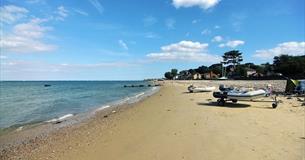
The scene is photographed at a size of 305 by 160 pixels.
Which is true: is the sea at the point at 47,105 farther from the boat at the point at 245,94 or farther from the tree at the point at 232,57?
the tree at the point at 232,57

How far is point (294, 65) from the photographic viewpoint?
6625 centimetres

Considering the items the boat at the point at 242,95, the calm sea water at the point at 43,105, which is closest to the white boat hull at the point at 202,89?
the calm sea water at the point at 43,105

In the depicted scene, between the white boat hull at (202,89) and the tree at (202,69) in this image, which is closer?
the white boat hull at (202,89)

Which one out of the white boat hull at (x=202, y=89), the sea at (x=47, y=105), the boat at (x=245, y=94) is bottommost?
the sea at (x=47, y=105)

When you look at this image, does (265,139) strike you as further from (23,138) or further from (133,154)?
(23,138)

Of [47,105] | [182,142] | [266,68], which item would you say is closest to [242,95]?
[182,142]

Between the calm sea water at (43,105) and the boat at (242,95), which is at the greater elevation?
the boat at (242,95)

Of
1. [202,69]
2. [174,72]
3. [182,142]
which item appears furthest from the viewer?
[174,72]

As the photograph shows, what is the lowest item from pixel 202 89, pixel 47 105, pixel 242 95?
pixel 47 105

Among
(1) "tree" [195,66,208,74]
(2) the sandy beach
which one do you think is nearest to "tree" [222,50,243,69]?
(1) "tree" [195,66,208,74]

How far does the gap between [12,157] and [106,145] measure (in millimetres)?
2828

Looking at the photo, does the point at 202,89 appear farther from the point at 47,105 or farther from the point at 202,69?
the point at 202,69

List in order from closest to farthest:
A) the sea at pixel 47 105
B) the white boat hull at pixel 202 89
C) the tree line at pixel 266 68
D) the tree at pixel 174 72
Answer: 1. the sea at pixel 47 105
2. the white boat hull at pixel 202 89
3. the tree line at pixel 266 68
4. the tree at pixel 174 72

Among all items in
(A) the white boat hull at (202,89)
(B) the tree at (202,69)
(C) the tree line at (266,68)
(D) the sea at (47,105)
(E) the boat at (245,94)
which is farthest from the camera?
(B) the tree at (202,69)
